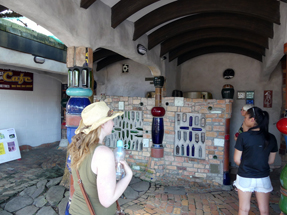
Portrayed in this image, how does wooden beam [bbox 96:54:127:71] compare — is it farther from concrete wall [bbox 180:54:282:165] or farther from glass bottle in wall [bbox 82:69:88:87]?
glass bottle in wall [bbox 82:69:88:87]

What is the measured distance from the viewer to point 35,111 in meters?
6.25

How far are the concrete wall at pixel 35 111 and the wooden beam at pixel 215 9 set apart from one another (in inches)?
173

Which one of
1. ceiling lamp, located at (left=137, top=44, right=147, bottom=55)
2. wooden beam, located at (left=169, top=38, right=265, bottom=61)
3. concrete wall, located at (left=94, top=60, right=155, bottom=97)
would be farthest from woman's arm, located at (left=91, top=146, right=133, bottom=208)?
concrete wall, located at (left=94, top=60, right=155, bottom=97)

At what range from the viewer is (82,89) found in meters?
2.41

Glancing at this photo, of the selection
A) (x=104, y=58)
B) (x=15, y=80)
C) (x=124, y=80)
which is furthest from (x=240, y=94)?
(x=15, y=80)

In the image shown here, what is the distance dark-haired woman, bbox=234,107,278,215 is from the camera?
2.07m

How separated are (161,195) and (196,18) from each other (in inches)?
126

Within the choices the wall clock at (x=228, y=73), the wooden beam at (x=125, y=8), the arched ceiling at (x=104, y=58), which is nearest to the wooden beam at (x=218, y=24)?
the wooden beam at (x=125, y=8)

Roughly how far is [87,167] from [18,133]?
5593 mm

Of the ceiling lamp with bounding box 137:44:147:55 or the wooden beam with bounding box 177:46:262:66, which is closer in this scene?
the ceiling lamp with bounding box 137:44:147:55

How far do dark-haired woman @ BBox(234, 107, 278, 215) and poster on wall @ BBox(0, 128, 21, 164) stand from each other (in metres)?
5.23

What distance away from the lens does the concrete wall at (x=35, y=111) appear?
18.1 ft

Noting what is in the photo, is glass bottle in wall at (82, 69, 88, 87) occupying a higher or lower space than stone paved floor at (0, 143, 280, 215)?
higher

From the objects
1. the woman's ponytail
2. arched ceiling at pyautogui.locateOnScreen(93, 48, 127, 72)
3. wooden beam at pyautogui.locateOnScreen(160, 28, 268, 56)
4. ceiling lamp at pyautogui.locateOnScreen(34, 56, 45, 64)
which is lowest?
the woman's ponytail
